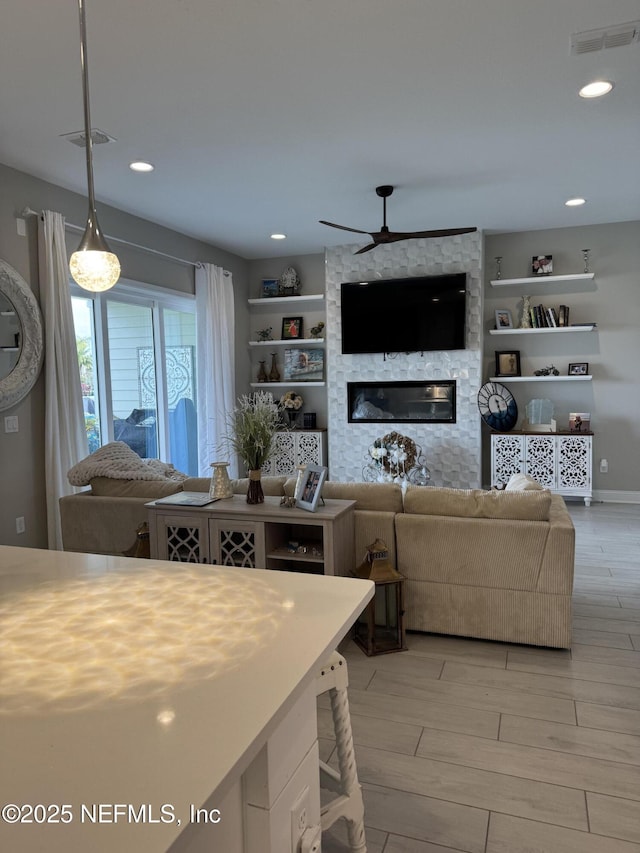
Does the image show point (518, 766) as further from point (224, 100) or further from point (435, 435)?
point (435, 435)

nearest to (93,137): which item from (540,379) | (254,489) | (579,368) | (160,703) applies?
(254,489)

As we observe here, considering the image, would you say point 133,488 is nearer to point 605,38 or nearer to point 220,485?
point 220,485

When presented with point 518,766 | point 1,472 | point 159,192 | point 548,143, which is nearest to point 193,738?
point 518,766

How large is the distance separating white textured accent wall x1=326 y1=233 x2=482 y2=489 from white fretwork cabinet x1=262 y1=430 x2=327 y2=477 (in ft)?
0.43

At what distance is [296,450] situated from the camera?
696 cm

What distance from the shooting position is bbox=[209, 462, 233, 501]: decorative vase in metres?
3.16

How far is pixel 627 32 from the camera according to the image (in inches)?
101

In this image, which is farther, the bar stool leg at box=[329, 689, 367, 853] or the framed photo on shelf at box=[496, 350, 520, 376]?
the framed photo on shelf at box=[496, 350, 520, 376]

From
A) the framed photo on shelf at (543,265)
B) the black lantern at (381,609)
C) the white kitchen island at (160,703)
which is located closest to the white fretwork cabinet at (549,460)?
the framed photo on shelf at (543,265)

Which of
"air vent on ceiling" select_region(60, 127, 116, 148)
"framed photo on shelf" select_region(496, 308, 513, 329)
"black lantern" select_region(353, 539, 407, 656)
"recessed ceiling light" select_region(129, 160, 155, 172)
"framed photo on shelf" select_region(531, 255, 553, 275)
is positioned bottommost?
"black lantern" select_region(353, 539, 407, 656)

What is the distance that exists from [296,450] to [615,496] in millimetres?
3481

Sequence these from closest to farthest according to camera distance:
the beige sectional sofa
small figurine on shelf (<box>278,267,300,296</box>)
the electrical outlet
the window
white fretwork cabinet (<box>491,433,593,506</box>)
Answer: the electrical outlet < the beige sectional sofa < the window < white fretwork cabinet (<box>491,433,593,506</box>) < small figurine on shelf (<box>278,267,300,296</box>)

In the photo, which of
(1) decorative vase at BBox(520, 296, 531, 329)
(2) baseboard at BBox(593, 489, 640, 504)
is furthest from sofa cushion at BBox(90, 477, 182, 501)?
(2) baseboard at BBox(593, 489, 640, 504)

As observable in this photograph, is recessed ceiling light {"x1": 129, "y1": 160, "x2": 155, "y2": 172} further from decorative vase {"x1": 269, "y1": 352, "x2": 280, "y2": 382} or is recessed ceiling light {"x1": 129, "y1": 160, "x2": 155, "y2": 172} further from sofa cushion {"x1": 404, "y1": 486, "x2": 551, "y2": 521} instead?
decorative vase {"x1": 269, "y1": 352, "x2": 280, "y2": 382}
